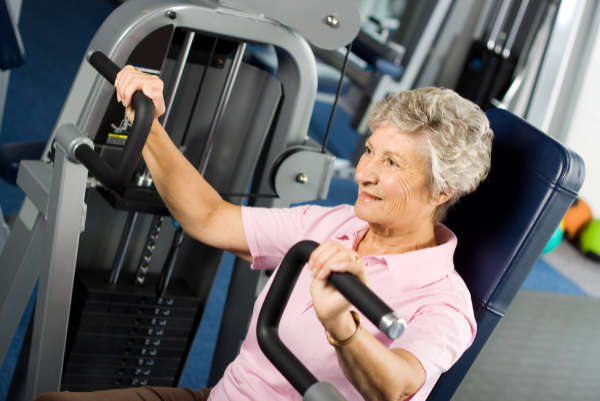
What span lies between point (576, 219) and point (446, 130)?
397 centimetres

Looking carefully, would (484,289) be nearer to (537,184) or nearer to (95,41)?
(537,184)

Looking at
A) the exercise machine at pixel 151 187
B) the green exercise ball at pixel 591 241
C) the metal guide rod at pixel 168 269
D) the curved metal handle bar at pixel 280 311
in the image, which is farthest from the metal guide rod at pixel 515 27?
the curved metal handle bar at pixel 280 311

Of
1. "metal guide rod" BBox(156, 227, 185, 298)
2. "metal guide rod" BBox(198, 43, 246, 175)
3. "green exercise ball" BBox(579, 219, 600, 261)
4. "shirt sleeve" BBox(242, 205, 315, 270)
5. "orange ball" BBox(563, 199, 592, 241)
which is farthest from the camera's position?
"orange ball" BBox(563, 199, 592, 241)

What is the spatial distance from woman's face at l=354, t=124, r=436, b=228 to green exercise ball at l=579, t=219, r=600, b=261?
12.4 feet

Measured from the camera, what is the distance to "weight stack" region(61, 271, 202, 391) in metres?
1.93

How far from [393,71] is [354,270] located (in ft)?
12.5

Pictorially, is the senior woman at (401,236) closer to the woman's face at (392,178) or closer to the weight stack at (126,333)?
the woman's face at (392,178)

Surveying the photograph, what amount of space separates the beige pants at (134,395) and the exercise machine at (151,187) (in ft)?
0.34

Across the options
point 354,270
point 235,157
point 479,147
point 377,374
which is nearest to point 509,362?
point 235,157

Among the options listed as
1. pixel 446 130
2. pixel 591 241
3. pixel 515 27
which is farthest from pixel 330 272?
pixel 515 27

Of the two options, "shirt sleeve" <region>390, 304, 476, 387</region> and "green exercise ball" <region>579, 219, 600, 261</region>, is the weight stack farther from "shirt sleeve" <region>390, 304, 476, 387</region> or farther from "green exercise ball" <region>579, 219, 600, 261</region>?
"green exercise ball" <region>579, 219, 600, 261</region>

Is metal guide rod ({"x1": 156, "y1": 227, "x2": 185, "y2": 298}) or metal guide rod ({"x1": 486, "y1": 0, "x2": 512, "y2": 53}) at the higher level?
metal guide rod ({"x1": 486, "y1": 0, "x2": 512, "y2": 53})

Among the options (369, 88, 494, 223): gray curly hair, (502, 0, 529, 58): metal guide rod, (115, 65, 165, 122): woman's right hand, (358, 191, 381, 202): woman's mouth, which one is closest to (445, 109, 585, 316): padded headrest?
(369, 88, 494, 223): gray curly hair

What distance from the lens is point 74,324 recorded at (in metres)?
1.94
